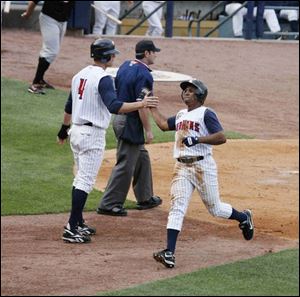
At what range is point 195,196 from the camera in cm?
1361

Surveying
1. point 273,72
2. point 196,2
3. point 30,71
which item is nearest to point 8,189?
point 30,71

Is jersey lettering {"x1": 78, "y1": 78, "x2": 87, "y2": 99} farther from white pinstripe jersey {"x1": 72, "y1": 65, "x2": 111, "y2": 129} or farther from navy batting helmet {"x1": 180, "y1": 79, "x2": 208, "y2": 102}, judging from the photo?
navy batting helmet {"x1": 180, "y1": 79, "x2": 208, "y2": 102}

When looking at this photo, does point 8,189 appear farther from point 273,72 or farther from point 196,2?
point 196,2

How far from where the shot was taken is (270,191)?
13.6m

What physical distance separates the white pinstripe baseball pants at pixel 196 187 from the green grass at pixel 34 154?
10.8 ft

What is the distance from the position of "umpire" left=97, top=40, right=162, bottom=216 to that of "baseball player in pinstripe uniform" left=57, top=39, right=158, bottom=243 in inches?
16.9

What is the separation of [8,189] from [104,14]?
35.0 ft

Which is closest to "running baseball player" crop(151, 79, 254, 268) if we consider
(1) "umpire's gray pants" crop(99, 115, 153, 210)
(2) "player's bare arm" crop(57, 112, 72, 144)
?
(2) "player's bare arm" crop(57, 112, 72, 144)

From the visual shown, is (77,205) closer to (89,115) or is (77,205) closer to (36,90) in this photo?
(89,115)

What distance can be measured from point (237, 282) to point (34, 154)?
6.34 meters

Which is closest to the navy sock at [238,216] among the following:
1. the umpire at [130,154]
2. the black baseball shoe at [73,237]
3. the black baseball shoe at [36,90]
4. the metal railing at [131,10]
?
the umpire at [130,154]

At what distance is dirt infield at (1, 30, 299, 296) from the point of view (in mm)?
9836

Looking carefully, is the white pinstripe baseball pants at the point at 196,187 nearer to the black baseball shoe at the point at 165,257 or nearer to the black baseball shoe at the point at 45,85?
the black baseball shoe at the point at 165,257

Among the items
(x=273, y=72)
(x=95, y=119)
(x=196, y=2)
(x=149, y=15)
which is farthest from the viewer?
(x=196, y=2)
